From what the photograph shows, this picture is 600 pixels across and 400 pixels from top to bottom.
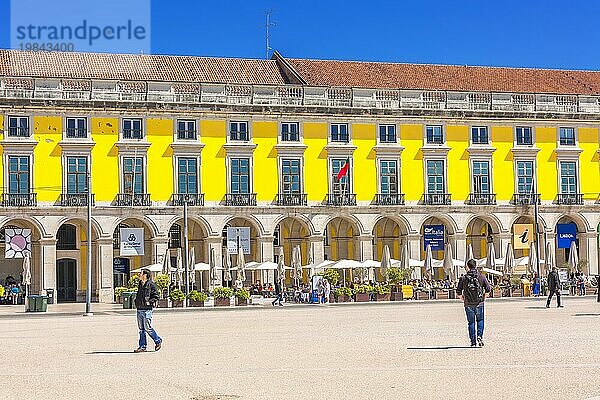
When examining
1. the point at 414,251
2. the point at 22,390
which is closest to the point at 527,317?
the point at 22,390

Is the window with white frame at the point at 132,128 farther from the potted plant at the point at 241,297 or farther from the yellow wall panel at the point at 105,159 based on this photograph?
the potted plant at the point at 241,297

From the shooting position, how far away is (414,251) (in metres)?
64.1

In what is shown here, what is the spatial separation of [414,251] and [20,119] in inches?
925

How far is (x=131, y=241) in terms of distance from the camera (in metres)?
59.8

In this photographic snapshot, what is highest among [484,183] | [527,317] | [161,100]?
[161,100]

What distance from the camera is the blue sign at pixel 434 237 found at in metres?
64.1

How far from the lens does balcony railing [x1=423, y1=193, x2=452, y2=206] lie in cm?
6481

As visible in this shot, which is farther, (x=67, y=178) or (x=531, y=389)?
(x=67, y=178)

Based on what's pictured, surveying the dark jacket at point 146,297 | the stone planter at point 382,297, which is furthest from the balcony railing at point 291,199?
the dark jacket at point 146,297

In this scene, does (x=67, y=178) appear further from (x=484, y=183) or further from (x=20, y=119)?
(x=484, y=183)

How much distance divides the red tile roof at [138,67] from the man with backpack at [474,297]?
140 feet

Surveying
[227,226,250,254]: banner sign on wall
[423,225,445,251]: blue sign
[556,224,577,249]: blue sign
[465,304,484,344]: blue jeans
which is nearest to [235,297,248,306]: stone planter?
[227,226,250,254]: banner sign on wall

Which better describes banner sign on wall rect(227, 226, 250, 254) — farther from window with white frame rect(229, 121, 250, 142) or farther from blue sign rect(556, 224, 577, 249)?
blue sign rect(556, 224, 577, 249)

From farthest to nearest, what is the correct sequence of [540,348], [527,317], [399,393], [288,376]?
[527,317] → [540,348] → [288,376] → [399,393]
